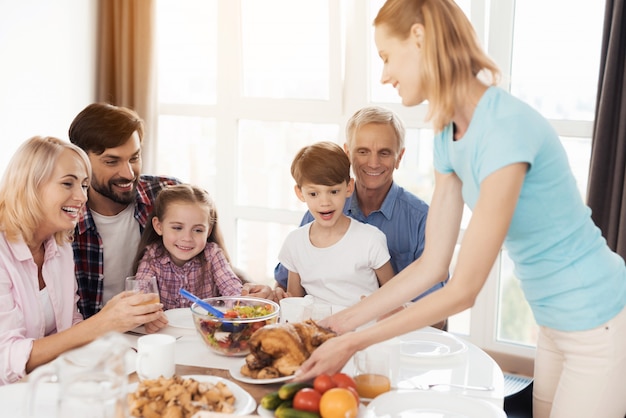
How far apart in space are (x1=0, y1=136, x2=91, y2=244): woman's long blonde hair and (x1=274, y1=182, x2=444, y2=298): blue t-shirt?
3.23 ft

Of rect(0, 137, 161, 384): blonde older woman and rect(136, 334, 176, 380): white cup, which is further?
Answer: rect(0, 137, 161, 384): blonde older woman

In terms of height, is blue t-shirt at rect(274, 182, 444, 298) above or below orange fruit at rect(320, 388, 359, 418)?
above

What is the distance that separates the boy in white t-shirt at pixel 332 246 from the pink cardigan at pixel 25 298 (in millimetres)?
763

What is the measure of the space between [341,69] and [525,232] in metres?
2.64

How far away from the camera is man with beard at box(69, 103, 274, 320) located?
8.66 ft

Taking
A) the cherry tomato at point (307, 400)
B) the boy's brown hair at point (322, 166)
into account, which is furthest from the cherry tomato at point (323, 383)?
the boy's brown hair at point (322, 166)

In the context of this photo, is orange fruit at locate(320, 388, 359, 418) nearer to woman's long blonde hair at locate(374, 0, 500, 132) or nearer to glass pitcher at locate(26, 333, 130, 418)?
glass pitcher at locate(26, 333, 130, 418)

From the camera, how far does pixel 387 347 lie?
5.19ft

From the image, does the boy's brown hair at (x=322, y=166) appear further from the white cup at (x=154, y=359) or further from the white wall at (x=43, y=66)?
the white wall at (x=43, y=66)

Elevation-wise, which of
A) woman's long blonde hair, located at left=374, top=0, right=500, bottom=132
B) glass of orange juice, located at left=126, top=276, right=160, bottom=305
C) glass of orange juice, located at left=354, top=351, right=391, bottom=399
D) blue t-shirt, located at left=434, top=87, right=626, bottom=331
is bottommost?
glass of orange juice, located at left=354, top=351, right=391, bottom=399

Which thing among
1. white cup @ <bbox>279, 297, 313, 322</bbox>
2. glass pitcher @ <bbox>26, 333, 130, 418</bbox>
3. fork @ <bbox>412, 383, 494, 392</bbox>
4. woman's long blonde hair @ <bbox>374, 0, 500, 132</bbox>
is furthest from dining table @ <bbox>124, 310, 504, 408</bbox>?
woman's long blonde hair @ <bbox>374, 0, 500, 132</bbox>

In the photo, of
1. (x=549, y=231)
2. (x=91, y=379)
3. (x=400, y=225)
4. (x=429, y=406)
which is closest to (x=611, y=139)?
(x=400, y=225)

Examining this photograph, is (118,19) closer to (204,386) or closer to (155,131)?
(155,131)

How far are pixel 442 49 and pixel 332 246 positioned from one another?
1076 millimetres
